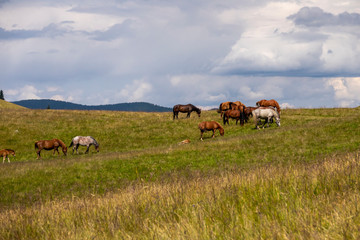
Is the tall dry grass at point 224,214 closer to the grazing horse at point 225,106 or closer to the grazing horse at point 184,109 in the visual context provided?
the grazing horse at point 225,106

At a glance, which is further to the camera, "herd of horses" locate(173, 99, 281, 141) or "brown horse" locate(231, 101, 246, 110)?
"brown horse" locate(231, 101, 246, 110)

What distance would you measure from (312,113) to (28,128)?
38.4 metres

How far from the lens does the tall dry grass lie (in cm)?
382

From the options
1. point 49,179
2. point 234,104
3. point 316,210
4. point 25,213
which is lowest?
point 49,179

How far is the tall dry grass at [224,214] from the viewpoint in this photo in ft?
12.5

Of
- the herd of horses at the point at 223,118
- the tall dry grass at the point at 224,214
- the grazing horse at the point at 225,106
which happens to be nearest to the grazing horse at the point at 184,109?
the herd of horses at the point at 223,118

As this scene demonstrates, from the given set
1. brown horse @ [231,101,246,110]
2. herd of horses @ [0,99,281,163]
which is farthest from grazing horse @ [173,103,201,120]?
brown horse @ [231,101,246,110]

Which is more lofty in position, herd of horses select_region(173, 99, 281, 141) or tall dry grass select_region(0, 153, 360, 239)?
herd of horses select_region(173, 99, 281, 141)

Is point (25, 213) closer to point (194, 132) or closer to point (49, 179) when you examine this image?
point (49, 179)

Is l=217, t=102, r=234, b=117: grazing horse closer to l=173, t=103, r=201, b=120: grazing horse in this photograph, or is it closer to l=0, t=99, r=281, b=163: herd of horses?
l=0, t=99, r=281, b=163: herd of horses

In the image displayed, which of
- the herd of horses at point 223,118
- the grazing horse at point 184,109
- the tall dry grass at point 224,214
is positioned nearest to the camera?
the tall dry grass at point 224,214

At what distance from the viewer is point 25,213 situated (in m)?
7.02

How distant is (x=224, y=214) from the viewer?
473 cm

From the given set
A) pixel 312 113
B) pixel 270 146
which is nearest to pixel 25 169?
pixel 270 146
